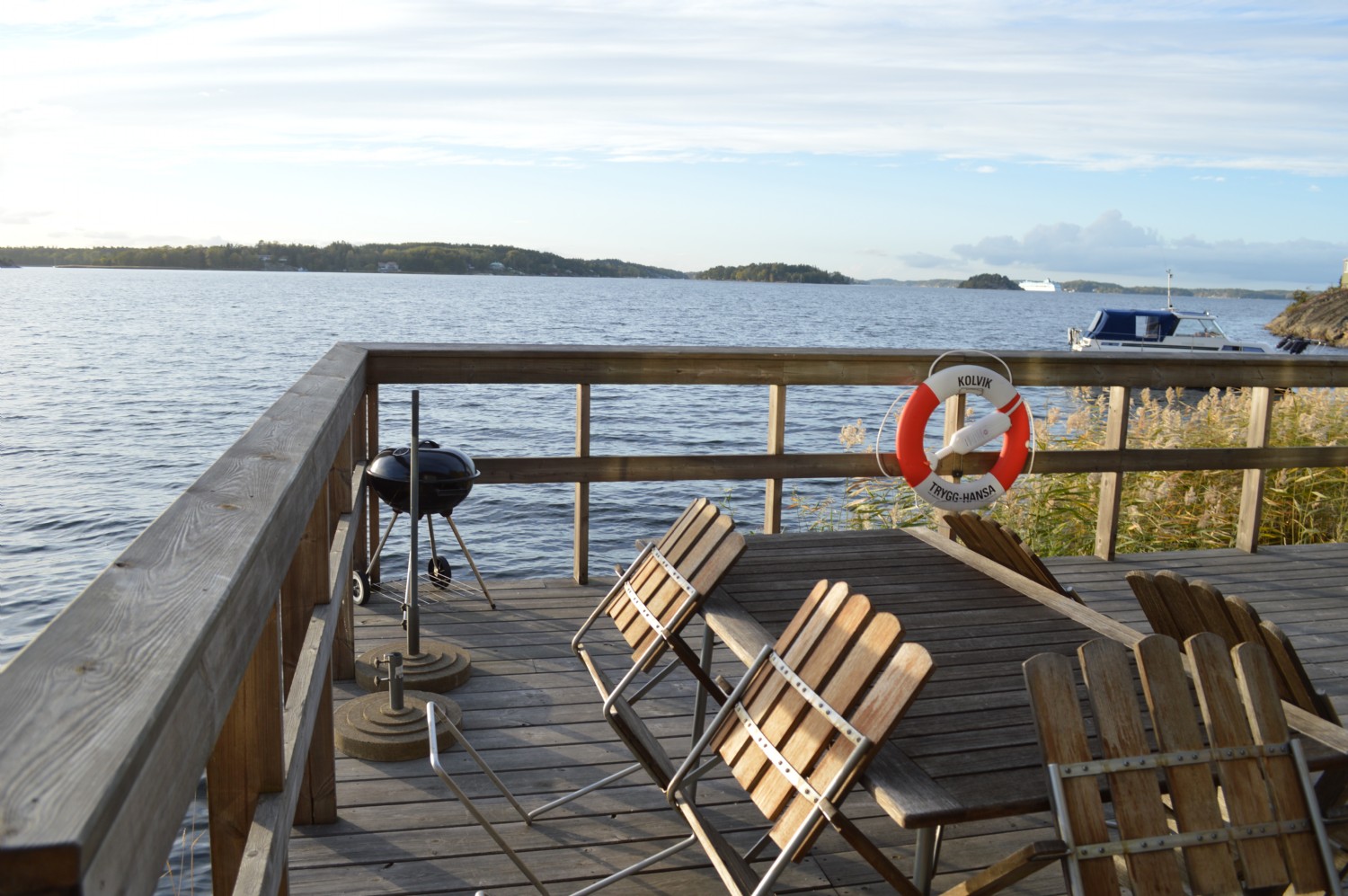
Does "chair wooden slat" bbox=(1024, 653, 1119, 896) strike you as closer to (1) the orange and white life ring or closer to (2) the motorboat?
(1) the orange and white life ring

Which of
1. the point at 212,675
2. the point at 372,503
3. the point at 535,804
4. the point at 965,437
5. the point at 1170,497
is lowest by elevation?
the point at 535,804

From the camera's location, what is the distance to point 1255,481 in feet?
17.6

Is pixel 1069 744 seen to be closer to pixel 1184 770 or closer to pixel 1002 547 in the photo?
pixel 1184 770

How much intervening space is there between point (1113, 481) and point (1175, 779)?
3526 mm

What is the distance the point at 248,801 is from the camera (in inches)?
61.0

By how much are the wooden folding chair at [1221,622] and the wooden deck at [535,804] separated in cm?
67

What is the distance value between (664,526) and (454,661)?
7.92 m

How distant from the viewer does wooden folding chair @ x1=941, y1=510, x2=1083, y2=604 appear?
10.1ft

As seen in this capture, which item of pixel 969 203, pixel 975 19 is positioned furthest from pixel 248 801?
pixel 969 203

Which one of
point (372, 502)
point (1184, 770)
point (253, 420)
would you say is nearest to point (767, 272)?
point (253, 420)

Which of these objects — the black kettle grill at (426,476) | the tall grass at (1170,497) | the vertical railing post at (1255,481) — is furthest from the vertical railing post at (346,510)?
the vertical railing post at (1255,481)

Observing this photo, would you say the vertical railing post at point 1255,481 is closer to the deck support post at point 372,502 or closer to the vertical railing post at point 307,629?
the deck support post at point 372,502

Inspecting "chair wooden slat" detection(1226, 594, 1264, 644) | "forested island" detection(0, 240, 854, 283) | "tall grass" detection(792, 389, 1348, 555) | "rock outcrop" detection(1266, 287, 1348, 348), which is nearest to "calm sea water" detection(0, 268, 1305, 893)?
"chair wooden slat" detection(1226, 594, 1264, 644)

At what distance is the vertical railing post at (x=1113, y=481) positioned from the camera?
4.99m
